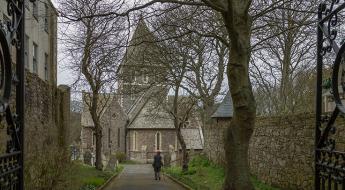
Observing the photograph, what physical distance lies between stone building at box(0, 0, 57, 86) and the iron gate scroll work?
75.9ft

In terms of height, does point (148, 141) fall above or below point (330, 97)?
below

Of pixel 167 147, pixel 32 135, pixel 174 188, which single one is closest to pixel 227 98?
pixel 174 188

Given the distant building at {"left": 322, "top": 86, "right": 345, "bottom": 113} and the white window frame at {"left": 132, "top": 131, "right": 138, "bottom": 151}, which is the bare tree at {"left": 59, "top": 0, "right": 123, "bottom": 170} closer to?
the distant building at {"left": 322, "top": 86, "right": 345, "bottom": 113}

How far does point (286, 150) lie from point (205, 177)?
12164 millimetres

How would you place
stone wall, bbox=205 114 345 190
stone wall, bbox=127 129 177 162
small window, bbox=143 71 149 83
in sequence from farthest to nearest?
1. stone wall, bbox=127 129 177 162
2. small window, bbox=143 71 149 83
3. stone wall, bbox=205 114 345 190

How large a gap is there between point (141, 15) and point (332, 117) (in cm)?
1170

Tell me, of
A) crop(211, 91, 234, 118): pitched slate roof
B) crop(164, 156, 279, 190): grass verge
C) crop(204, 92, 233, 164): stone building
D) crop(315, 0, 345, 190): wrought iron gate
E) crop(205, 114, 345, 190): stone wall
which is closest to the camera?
crop(315, 0, 345, 190): wrought iron gate

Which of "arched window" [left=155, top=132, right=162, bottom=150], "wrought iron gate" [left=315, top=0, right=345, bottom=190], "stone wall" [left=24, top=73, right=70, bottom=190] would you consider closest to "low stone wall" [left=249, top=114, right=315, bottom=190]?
"stone wall" [left=24, top=73, right=70, bottom=190]

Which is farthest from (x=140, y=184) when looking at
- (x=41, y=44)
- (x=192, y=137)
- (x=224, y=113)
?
(x=192, y=137)

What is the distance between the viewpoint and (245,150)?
15984 millimetres

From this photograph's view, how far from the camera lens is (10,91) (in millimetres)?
4449

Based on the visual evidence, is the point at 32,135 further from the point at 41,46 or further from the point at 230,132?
the point at 41,46

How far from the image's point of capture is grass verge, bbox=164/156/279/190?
75.8 ft

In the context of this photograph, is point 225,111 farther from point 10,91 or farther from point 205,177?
point 10,91
